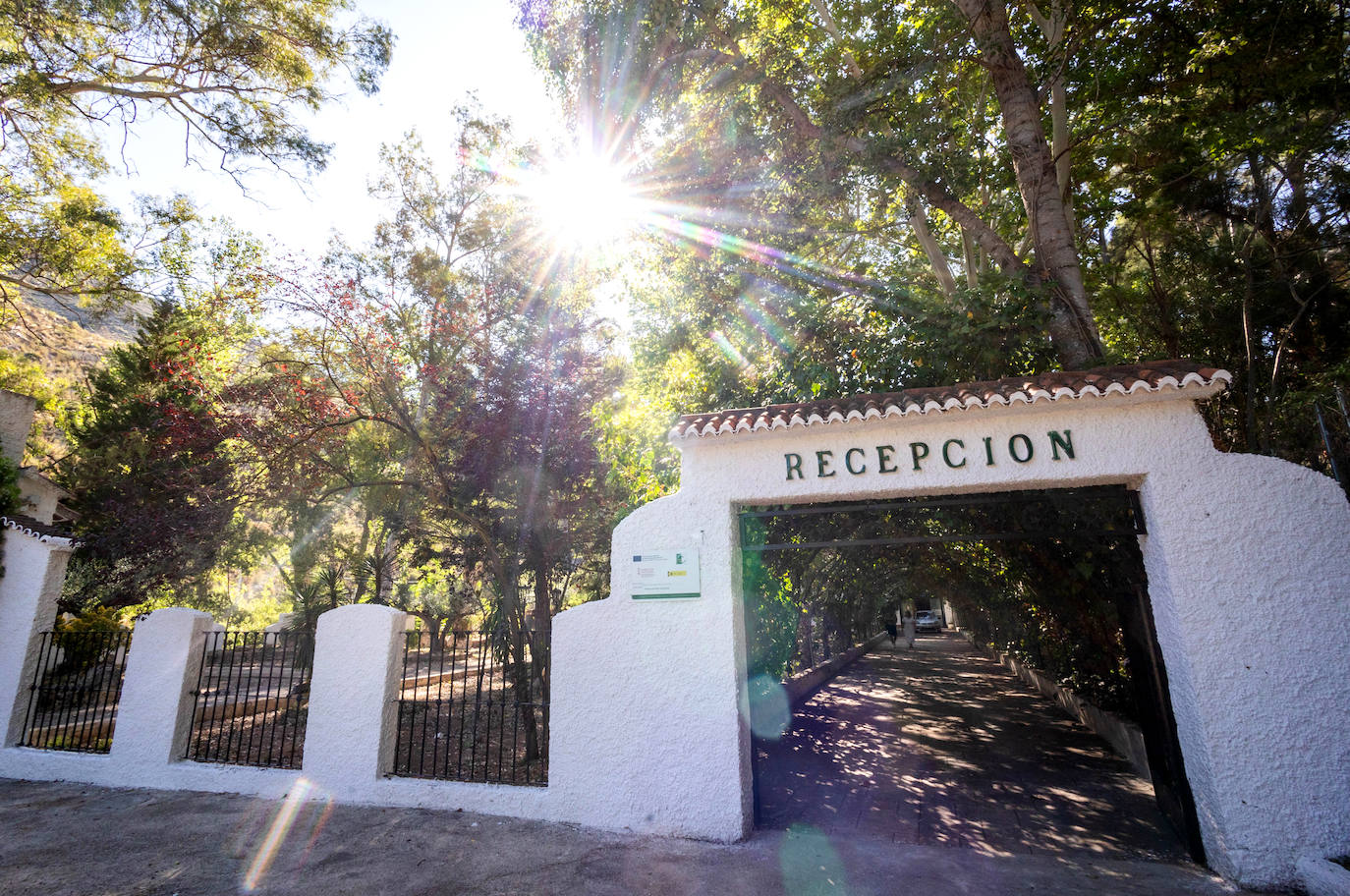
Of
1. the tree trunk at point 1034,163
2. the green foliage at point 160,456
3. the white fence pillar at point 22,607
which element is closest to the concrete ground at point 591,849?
the white fence pillar at point 22,607

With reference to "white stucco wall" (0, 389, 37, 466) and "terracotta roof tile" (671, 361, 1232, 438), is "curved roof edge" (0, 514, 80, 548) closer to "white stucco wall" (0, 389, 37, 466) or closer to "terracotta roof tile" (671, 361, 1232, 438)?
"white stucco wall" (0, 389, 37, 466)

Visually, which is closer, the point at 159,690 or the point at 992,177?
the point at 159,690

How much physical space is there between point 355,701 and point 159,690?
108 inches

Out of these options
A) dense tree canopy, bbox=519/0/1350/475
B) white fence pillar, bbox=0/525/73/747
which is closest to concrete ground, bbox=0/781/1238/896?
white fence pillar, bbox=0/525/73/747

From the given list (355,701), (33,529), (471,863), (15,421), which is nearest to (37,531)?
(33,529)

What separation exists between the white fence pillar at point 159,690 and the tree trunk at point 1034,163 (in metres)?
11.2

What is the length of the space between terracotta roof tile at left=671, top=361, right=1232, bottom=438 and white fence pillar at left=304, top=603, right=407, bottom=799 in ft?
12.2

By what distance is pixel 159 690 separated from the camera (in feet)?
23.1

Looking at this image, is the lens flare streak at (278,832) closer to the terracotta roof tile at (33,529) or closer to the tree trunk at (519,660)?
the tree trunk at (519,660)

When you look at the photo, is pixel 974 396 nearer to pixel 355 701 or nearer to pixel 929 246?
pixel 355 701

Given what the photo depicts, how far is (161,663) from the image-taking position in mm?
7082

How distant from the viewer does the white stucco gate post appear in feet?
14.4

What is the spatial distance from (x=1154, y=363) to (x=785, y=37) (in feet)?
29.9

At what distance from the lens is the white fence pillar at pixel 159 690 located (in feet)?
22.8
